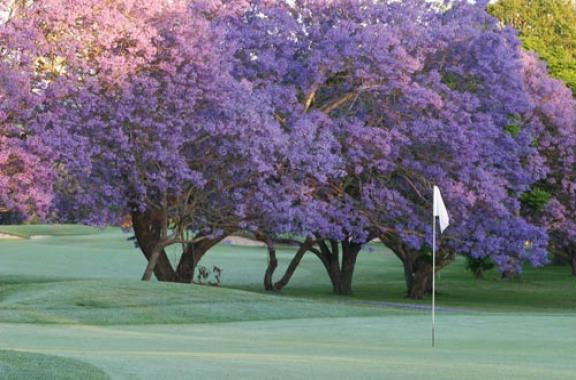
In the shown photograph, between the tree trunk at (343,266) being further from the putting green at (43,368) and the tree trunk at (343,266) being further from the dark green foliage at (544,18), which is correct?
the putting green at (43,368)

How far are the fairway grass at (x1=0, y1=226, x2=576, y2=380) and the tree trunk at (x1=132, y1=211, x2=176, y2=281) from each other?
11.2 ft

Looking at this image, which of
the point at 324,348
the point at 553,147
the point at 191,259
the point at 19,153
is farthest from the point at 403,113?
the point at 324,348

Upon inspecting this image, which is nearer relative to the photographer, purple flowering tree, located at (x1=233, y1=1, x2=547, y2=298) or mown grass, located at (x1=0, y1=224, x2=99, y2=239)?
purple flowering tree, located at (x1=233, y1=1, x2=547, y2=298)

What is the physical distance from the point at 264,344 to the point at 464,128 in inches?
784

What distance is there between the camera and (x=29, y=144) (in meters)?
32.1

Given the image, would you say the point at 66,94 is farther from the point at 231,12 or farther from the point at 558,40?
the point at 558,40

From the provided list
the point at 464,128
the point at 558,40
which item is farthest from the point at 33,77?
the point at 558,40

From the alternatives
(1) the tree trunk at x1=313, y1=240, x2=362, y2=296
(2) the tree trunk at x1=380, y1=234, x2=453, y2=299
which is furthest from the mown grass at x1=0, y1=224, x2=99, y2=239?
(2) the tree trunk at x1=380, y1=234, x2=453, y2=299

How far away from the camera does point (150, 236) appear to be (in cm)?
4031

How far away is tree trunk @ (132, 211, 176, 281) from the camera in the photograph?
129 feet

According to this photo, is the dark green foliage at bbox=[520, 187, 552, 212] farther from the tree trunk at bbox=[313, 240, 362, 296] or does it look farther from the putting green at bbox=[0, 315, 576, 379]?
the putting green at bbox=[0, 315, 576, 379]

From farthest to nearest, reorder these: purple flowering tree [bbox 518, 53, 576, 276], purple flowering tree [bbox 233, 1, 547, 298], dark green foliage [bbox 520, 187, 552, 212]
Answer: dark green foliage [bbox 520, 187, 552, 212], purple flowering tree [bbox 518, 53, 576, 276], purple flowering tree [bbox 233, 1, 547, 298]

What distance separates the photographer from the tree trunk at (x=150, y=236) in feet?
129

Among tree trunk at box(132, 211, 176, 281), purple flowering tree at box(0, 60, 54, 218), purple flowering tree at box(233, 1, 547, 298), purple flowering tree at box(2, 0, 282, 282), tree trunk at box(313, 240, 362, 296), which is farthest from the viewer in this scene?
tree trunk at box(313, 240, 362, 296)
